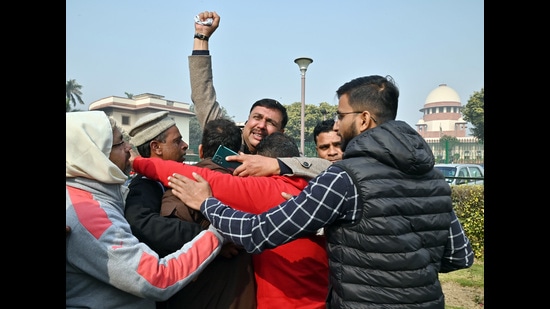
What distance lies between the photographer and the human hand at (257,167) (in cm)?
205

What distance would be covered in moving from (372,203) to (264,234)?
0.48 meters

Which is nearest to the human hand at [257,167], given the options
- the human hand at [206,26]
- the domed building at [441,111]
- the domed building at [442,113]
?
the human hand at [206,26]

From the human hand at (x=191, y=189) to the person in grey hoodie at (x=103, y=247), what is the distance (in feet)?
0.59

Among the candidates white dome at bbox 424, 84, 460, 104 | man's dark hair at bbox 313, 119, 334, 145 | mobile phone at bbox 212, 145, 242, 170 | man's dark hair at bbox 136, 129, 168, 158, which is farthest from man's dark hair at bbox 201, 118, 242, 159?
white dome at bbox 424, 84, 460, 104

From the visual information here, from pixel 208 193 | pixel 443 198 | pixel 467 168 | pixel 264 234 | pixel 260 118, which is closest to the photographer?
pixel 264 234

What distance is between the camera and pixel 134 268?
59.8 inches

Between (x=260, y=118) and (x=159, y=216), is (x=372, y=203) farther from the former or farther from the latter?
(x=260, y=118)

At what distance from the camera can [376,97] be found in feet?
6.11

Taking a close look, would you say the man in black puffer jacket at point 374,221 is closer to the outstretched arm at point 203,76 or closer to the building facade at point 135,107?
the outstretched arm at point 203,76

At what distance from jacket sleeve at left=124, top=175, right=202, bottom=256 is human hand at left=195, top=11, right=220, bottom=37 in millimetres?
1905

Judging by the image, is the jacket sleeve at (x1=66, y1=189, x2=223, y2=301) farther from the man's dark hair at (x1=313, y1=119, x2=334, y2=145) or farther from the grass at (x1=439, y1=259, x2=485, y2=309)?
the grass at (x1=439, y1=259, x2=485, y2=309)

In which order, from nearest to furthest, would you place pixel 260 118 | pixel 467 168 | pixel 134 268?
1. pixel 134 268
2. pixel 260 118
3. pixel 467 168

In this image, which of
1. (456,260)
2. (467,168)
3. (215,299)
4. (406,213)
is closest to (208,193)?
(215,299)

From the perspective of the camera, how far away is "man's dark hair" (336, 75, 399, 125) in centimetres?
186
